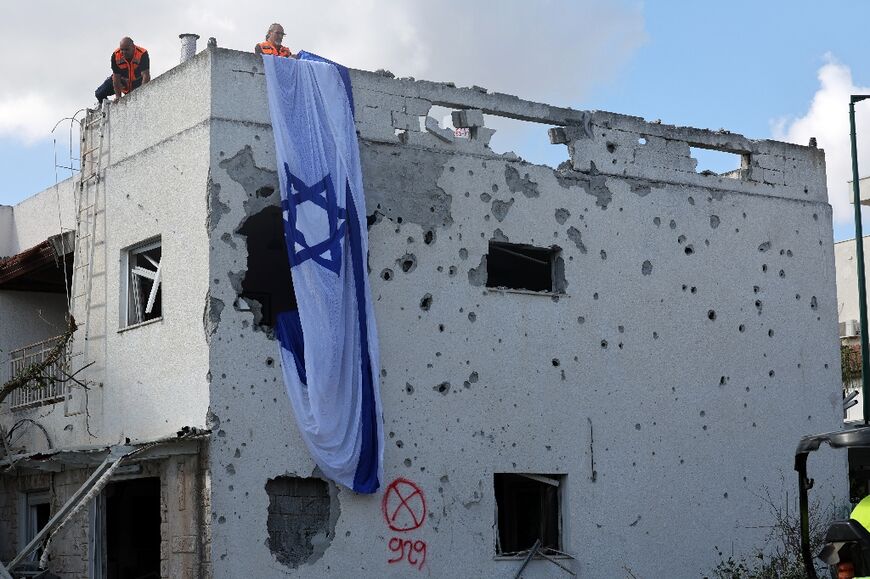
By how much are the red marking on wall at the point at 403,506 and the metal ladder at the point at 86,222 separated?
4.08m

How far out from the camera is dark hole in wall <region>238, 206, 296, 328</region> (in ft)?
44.2

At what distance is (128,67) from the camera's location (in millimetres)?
16062

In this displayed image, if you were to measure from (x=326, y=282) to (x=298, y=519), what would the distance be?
2.51 m

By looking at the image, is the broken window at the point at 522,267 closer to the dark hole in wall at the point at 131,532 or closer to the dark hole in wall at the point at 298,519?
the dark hole in wall at the point at 298,519

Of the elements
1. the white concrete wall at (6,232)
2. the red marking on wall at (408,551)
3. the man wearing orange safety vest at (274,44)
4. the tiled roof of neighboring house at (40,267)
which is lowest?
the red marking on wall at (408,551)

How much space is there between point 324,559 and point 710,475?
5.62 m

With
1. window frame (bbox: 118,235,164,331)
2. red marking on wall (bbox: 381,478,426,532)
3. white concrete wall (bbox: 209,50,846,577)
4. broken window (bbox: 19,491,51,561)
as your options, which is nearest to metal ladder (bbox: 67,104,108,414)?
window frame (bbox: 118,235,164,331)

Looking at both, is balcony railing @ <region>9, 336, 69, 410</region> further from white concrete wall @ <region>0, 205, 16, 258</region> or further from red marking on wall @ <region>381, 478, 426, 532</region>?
red marking on wall @ <region>381, 478, 426, 532</region>

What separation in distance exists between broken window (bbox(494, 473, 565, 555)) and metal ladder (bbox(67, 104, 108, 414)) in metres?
5.24

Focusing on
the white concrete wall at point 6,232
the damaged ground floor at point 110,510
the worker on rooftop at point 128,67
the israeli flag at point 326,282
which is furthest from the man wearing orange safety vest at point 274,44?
the white concrete wall at point 6,232

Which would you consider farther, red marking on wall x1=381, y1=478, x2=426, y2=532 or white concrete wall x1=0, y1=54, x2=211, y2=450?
red marking on wall x1=381, y1=478, x2=426, y2=532

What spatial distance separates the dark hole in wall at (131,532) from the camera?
51.8ft

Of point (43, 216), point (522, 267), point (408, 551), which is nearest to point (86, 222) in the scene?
point (43, 216)

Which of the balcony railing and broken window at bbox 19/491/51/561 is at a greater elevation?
the balcony railing
